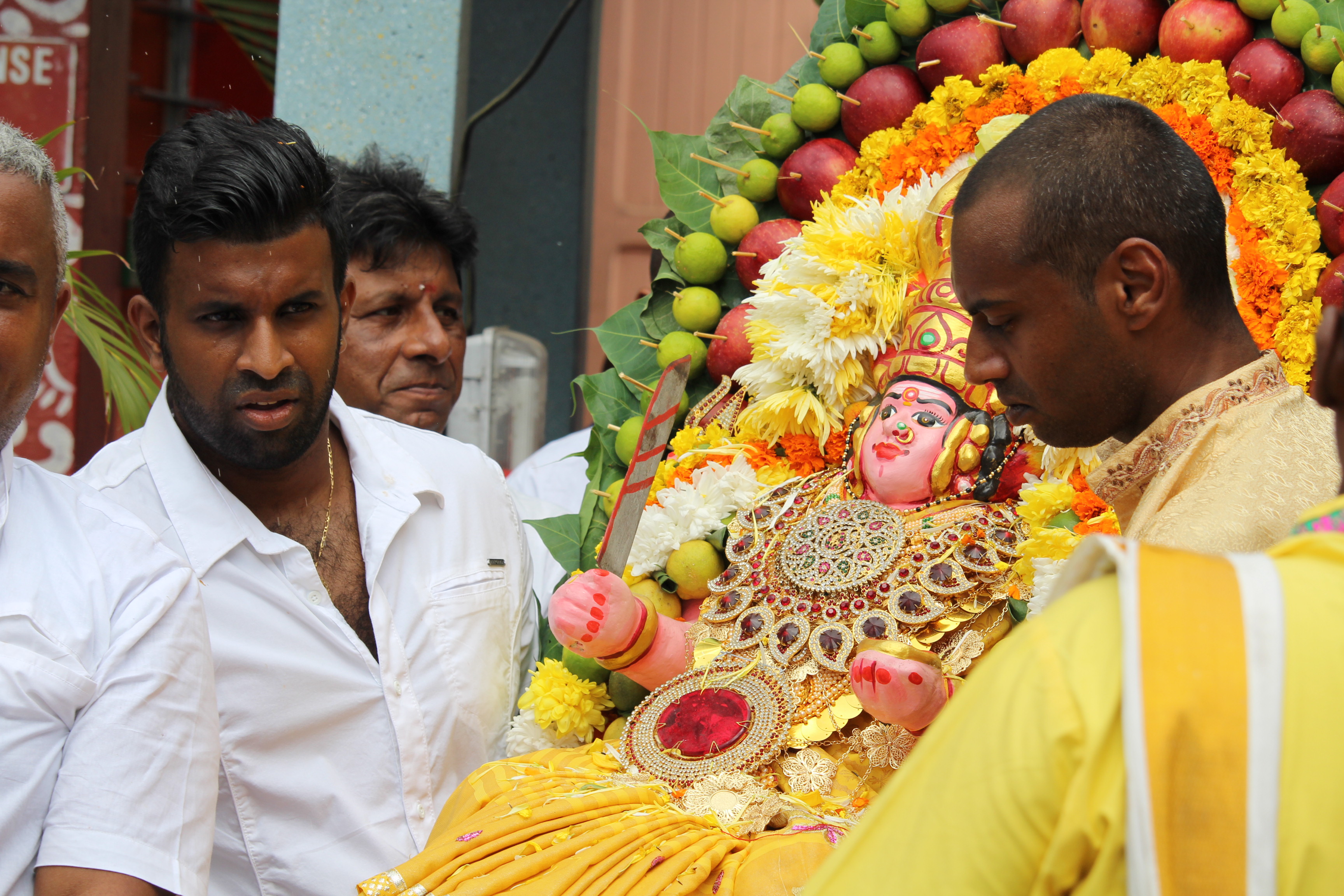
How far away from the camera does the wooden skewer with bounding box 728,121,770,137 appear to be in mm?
2539

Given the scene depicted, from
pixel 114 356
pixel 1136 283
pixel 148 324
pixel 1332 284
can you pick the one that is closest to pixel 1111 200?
pixel 1136 283

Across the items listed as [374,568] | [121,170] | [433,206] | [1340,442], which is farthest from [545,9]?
[1340,442]

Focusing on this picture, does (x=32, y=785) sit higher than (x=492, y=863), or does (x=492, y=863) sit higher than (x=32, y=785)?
(x=32, y=785)

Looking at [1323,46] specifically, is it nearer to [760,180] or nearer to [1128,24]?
[1128,24]

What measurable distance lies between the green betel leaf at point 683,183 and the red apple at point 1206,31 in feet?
3.22

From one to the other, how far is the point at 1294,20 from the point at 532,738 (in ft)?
6.14

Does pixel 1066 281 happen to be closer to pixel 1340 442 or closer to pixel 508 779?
pixel 1340 442

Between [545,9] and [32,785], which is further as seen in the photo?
[545,9]

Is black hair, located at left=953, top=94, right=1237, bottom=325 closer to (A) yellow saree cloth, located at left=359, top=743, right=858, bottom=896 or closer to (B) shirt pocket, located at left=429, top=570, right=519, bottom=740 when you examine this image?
(A) yellow saree cloth, located at left=359, top=743, right=858, bottom=896

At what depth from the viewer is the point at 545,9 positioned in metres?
5.20

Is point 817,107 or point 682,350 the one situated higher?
point 817,107

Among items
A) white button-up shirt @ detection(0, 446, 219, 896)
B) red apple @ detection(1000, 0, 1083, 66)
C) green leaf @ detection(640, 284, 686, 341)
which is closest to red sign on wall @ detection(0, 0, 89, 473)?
green leaf @ detection(640, 284, 686, 341)

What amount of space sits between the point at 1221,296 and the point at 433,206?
2.18 metres

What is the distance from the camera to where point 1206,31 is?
2.05 meters
